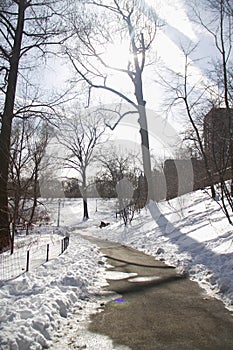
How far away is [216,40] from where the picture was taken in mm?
10125

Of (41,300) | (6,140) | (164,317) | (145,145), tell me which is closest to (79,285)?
(41,300)

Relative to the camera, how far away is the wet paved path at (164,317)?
157 inches

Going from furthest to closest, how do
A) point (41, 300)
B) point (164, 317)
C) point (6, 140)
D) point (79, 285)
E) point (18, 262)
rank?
point (6, 140) < point (18, 262) < point (79, 285) < point (41, 300) < point (164, 317)

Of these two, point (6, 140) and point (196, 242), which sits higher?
point (6, 140)

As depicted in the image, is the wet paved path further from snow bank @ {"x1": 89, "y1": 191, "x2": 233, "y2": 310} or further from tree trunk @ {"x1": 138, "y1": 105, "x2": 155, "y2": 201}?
tree trunk @ {"x1": 138, "y1": 105, "x2": 155, "y2": 201}

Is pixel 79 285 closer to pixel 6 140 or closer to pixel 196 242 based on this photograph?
pixel 196 242

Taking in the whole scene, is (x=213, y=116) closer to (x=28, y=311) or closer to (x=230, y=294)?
(x=230, y=294)

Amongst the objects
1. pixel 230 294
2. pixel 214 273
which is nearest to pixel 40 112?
pixel 214 273

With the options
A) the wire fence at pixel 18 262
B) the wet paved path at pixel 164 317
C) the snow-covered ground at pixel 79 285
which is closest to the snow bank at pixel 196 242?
the snow-covered ground at pixel 79 285

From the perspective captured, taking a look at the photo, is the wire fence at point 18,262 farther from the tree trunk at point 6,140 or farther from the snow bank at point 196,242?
the snow bank at point 196,242

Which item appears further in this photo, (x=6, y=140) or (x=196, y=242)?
(x=6, y=140)

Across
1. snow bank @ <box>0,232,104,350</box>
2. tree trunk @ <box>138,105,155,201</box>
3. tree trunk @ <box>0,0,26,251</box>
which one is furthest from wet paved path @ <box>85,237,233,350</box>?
tree trunk @ <box>138,105,155,201</box>

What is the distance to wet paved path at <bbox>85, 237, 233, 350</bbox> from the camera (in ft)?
13.1

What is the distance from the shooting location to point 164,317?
489 centimetres
